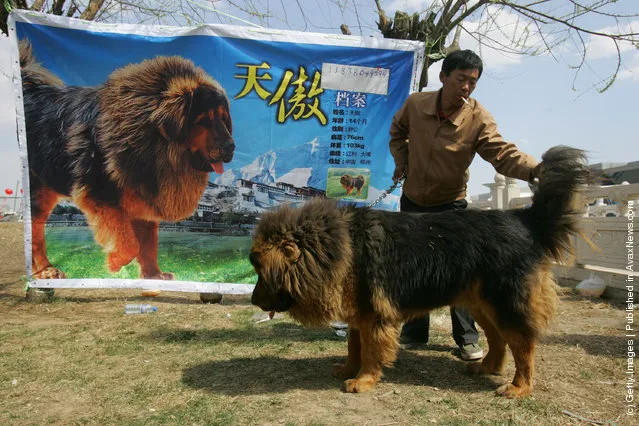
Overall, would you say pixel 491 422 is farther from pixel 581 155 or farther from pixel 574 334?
pixel 574 334

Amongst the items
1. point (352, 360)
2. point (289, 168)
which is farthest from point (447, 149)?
point (289, 168)

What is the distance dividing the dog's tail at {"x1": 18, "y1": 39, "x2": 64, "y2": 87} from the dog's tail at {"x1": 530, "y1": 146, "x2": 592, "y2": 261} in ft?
20.7

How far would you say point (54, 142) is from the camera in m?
6.51

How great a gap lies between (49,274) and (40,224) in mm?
723

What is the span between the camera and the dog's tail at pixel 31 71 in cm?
630

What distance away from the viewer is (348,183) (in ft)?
22.5

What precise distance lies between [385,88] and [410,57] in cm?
57

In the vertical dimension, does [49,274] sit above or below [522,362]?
above

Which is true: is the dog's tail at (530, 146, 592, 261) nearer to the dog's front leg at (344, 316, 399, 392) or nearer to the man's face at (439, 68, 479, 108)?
the man's face at (439, 68, 479, 108)

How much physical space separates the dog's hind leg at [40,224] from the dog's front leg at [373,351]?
16.4 feet

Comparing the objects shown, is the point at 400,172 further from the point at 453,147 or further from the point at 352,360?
the point at 352,360

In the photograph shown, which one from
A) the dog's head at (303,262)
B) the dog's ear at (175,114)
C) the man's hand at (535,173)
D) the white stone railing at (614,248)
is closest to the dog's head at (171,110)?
the dog's ear at (175,114)

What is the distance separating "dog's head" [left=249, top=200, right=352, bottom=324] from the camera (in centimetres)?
359

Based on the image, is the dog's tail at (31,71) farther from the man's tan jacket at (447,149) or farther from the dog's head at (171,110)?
the man's tan jacket at (447,149)
